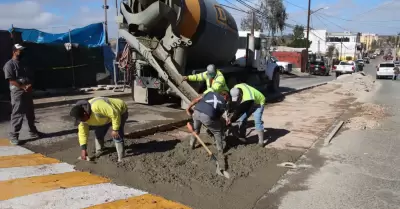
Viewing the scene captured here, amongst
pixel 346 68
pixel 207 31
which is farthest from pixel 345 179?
pixel 346 68

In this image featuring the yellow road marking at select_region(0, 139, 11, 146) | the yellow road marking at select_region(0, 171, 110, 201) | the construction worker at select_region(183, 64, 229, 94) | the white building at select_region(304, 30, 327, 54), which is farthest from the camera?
the white building at select_region(304, 30, 327, 54)

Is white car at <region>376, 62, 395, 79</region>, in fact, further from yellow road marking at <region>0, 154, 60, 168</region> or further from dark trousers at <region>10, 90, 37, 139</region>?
yellow road marking at <region>0, 154, 60, 168</region>

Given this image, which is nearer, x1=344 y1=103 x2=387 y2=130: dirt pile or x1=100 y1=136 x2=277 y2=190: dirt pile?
x1=100 y1=136 x2=277 y2=190: dirt pile

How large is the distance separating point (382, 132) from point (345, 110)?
11.8 ft

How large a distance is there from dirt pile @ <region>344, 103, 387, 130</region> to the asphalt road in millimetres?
1616

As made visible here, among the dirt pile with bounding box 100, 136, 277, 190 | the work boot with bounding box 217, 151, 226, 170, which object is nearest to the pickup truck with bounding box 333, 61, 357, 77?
the dirt pile with bounding box 100, 136, 277, 190

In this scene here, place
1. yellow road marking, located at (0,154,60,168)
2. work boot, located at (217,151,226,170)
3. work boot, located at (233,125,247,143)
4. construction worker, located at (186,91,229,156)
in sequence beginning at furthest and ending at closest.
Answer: work boot, located at (233,125,247,143)
construction worker, located at (186,91,229,156)
work boot, located at (217,151,226,170)
yellow road marking, located at (0,154,60,168)

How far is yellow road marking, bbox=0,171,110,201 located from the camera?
14.4ft

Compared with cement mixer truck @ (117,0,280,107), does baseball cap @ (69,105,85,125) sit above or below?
below

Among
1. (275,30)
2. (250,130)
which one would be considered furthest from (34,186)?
(275,30)

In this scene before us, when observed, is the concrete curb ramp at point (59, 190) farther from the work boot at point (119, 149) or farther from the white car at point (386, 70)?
the white car at point (386, 70)

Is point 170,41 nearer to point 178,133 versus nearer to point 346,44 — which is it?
point 178,133

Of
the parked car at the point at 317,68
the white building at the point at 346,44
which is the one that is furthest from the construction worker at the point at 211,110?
the white building at the point at 346,44

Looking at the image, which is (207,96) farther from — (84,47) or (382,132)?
(84,47)
